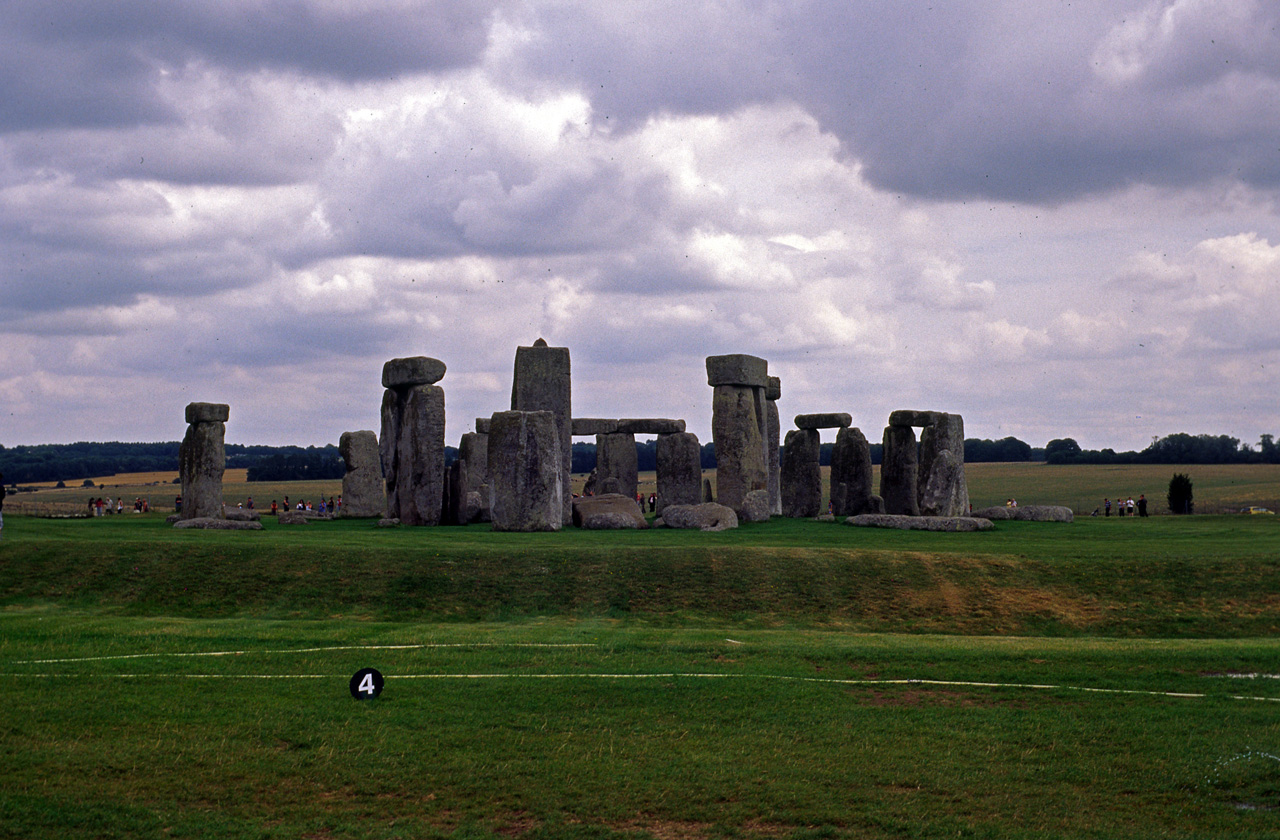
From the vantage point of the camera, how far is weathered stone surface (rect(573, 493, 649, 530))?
29.8 meters

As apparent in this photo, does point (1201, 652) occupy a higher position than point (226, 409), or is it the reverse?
point (226, 409)

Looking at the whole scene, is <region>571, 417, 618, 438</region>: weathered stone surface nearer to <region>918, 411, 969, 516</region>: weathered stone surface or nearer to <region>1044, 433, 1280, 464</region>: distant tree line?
<region>918, 411, 969, 516</region>: weathered stone surface

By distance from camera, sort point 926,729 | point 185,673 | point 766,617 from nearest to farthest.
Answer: point 926,729, point 185,673, point 766,617

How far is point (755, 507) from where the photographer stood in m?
33.5

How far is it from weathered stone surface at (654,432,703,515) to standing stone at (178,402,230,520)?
13.2m

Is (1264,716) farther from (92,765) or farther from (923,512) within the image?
(923,512)

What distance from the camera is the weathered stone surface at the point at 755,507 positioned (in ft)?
110

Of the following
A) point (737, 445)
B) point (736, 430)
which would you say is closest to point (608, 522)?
point (737, 445)

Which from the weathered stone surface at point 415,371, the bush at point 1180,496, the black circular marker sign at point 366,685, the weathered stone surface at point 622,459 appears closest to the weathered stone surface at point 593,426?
the weathered stone surface at point 622,459

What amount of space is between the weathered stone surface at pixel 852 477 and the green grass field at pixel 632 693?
47.3 ft

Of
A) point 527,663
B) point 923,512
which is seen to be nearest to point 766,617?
point 527,663

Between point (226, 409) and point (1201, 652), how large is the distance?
2774 cm

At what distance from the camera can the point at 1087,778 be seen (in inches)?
373

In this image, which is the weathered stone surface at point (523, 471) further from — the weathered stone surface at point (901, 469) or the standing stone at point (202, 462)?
the weathered stone surface at point (901, 469)
